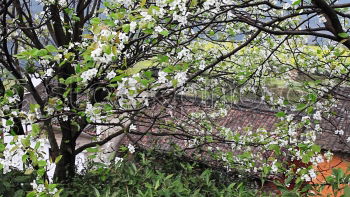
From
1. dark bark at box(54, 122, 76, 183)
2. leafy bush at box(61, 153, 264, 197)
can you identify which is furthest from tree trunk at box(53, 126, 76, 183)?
leafy bush at box(61, 153, 264, 197)

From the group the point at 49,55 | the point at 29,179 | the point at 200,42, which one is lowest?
the point at 29,179

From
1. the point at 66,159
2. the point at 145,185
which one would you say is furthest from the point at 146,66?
the point at 66,159

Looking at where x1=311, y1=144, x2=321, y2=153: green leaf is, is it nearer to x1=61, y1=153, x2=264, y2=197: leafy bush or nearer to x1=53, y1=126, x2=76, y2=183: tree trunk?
x1=61, y1=153, x2=264, y2=197: leafy bush

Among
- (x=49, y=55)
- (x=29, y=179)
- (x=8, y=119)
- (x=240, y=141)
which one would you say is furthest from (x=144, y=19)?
(x=240, y=141)

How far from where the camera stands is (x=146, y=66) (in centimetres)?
371

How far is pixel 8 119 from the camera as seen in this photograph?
3.75 m

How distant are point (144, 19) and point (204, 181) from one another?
2.01 m

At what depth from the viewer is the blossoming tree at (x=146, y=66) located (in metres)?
2.86

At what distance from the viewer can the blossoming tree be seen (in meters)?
2.86

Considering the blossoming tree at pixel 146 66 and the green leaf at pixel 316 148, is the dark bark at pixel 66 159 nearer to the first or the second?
the blossoming tree at pixel 146 66

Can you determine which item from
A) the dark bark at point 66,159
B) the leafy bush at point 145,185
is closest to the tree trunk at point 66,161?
the dark bark at point 66,159

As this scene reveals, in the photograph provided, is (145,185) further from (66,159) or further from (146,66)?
(66,159)

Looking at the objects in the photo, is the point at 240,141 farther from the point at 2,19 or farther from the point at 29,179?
the point at 2,19

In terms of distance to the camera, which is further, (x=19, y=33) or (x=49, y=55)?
(x=19, y=33)
